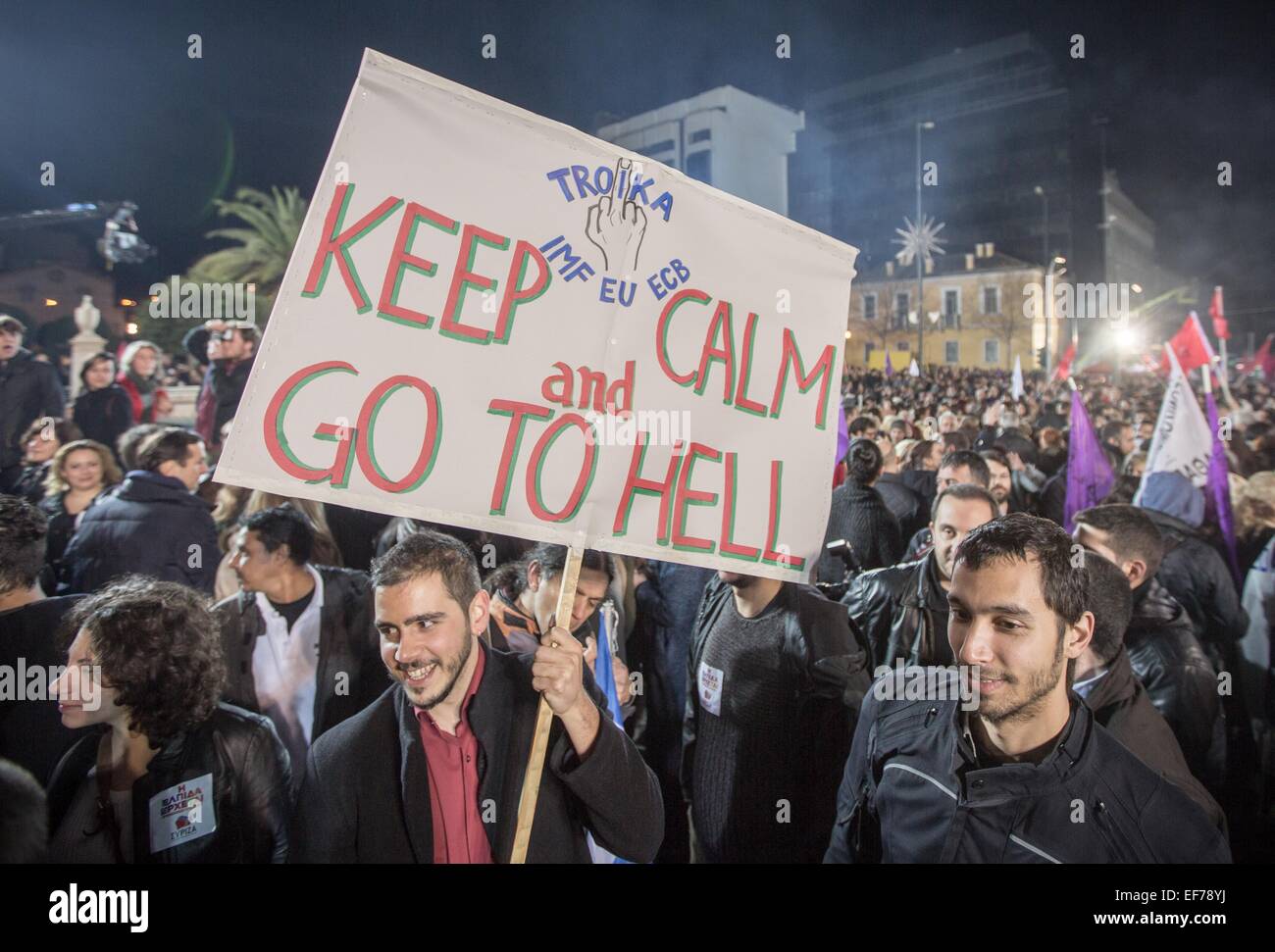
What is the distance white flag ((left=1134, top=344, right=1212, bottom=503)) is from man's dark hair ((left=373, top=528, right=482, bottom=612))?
14.5 feet

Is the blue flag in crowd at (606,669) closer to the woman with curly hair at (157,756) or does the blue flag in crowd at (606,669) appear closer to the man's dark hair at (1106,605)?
the woman with curly hair at (157,756)

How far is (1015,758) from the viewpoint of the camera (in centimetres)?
200

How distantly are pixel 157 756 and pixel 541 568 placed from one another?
137cm

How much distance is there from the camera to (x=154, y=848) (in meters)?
2.15

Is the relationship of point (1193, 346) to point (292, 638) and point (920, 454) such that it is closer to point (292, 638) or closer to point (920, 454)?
point (920, 454)

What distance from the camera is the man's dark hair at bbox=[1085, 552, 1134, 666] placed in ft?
7.98

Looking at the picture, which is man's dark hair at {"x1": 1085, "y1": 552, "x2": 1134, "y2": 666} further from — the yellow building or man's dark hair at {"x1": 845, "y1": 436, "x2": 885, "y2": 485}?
the yellow building

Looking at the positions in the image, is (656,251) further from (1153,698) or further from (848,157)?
(848,157)

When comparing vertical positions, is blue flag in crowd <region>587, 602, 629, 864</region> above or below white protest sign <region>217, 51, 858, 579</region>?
below

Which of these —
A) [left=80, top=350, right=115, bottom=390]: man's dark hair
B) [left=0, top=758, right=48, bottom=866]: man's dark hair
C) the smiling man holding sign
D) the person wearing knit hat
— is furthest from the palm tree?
the person wearing knit hat

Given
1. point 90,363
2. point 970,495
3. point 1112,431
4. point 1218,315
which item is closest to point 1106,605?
point 970,495

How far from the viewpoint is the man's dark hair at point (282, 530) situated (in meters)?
3.24

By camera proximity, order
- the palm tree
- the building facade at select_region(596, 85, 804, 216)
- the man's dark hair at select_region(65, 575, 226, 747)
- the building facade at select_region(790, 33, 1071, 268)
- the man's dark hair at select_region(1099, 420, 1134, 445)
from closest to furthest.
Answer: the man's dark hair at select_region(65, 575, 226, 747), the building facade at select_region(596, 85, 804, 216), the man's dark hair at select_region(1099, 420, 1134, 445), the building facade at select_region(790, 33, 1071, 268), the palm tree

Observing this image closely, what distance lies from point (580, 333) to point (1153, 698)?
2.36m
